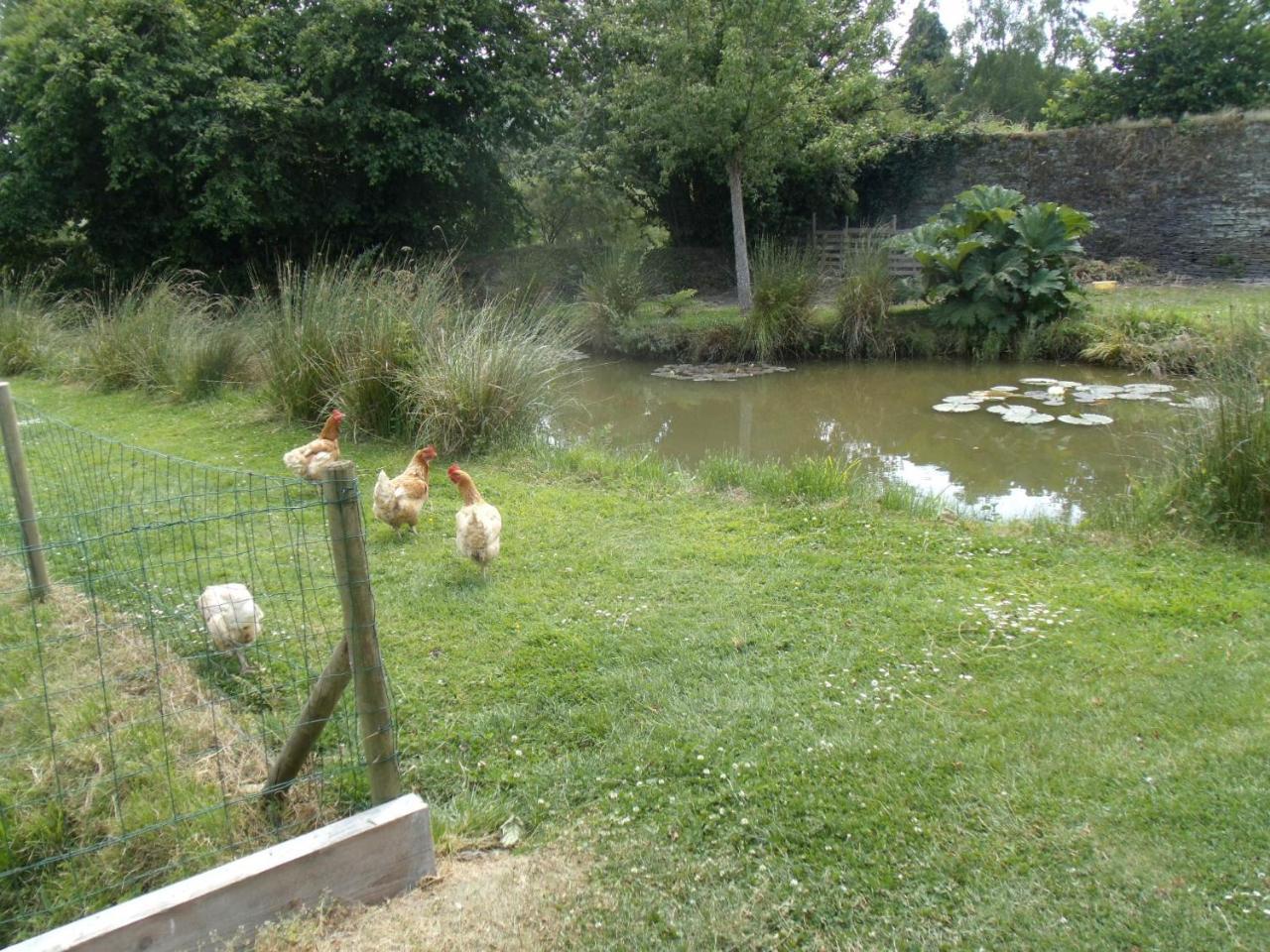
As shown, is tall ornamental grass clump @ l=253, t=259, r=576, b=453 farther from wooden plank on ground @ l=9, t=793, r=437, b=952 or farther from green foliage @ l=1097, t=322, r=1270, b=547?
wooden plank on ground @ l=9, t=793, r=437, b=952

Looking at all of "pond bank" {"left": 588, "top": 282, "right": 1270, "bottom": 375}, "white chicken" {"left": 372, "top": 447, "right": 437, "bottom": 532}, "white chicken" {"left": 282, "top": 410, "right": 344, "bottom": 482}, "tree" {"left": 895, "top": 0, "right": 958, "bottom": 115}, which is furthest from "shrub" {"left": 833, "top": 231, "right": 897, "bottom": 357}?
"tree" {"left": 895, "top": 0, "right": 958, "bottom": 115}

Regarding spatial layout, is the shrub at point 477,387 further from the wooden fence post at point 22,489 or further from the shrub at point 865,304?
the shrub at point 865,304

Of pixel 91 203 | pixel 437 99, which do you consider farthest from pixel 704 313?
pixel 91 203

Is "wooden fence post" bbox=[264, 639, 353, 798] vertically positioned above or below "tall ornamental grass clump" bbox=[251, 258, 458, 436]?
below

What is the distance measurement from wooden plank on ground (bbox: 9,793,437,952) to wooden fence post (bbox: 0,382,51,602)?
2.01 metres

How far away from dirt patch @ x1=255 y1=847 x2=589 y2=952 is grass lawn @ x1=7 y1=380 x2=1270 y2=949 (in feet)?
0.23

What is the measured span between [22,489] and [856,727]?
357 cm

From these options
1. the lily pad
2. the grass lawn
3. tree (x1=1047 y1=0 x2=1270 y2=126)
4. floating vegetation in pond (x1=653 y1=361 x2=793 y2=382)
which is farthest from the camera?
tree (x1=1047 y1=0 x2=1270 y2=126)

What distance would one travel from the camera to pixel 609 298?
15.0 m

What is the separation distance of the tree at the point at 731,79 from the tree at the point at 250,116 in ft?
10.5

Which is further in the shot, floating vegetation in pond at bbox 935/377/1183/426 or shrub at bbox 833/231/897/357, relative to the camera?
shrub at bbox 833/231/897/357

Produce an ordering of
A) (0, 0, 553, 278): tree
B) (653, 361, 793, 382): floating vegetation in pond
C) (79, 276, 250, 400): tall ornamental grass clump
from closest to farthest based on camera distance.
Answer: (79, 276, 250, 400): tall ornamental grass clump
(653, 361, 793, 382): floating vegetation in pond
(0, 0, 553, 278): tree

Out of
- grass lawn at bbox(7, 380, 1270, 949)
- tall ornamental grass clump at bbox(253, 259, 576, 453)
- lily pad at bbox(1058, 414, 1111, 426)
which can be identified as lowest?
lily pad at bbox(1058, 414, 1111, 426)

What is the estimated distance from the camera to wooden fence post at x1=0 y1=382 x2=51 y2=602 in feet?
12.3
